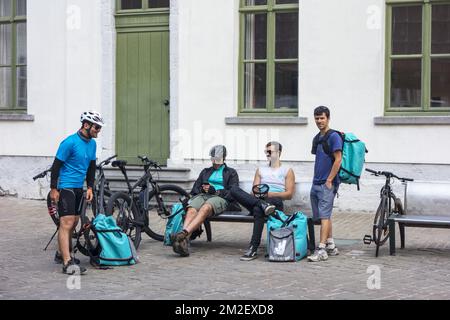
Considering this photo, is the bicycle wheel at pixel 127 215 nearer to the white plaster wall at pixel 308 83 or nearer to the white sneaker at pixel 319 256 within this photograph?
the white sneaker at pixel 319 256

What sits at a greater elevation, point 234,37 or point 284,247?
point 234,37

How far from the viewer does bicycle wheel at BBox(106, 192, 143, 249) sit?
398 inches

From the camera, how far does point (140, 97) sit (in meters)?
14.9

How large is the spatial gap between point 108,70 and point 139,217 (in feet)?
17.2

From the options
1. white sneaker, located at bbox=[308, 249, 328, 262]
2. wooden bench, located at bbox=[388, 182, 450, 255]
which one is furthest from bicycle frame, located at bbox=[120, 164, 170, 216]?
wooden bench, located at bbox=[388, 182, 450, 255]

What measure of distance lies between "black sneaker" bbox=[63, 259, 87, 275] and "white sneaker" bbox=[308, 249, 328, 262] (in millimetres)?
2562

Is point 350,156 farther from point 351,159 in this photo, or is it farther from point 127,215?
point 127,215

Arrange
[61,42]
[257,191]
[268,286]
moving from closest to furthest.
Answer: [268,286] < [257,191] < [61,42]

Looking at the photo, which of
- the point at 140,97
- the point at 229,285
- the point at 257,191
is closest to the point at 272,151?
the point at 257,191

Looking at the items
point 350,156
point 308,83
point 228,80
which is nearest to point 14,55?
point 228,80

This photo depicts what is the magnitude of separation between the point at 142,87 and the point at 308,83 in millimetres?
3122

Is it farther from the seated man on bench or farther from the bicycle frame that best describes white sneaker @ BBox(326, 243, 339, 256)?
the bicycle frame

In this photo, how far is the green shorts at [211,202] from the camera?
1009 cm
